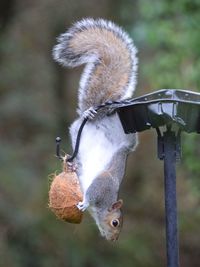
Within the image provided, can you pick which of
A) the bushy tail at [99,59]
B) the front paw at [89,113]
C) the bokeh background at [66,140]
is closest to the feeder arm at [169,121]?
the front paw at [89,113]

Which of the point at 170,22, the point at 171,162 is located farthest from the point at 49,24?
the point at 171,162

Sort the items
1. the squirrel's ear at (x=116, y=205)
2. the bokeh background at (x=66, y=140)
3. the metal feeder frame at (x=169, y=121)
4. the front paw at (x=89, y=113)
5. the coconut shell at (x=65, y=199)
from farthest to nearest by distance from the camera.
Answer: the bokeh background at (x=66, y=140) < the squirrel's ear at (x=116, y=205) < the front paw at (x=89, y=113) < the coconut shell at (x=65, y=199) < the metal feeder frame at (x=169, y=121)

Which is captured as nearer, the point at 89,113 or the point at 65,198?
the point at 65,198

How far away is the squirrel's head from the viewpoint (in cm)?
318

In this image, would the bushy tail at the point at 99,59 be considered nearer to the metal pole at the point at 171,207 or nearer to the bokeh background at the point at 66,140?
the metal pole at the point at 171,207

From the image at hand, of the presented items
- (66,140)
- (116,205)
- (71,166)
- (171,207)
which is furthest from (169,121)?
(66,140)

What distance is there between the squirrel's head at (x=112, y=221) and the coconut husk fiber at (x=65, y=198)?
0.94 ft

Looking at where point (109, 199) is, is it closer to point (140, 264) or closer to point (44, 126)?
point (140, 264)

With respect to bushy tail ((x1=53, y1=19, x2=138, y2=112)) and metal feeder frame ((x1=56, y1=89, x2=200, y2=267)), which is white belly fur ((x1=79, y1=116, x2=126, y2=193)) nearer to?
bushy tail ((x1=53, y1=19, x2=138, y2=112))

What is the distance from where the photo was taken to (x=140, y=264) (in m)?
7.20

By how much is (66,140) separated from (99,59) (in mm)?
6372

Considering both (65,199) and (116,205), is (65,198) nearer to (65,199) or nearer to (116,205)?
(65,199)

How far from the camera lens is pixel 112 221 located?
3191 mm

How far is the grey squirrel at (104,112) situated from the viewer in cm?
312
